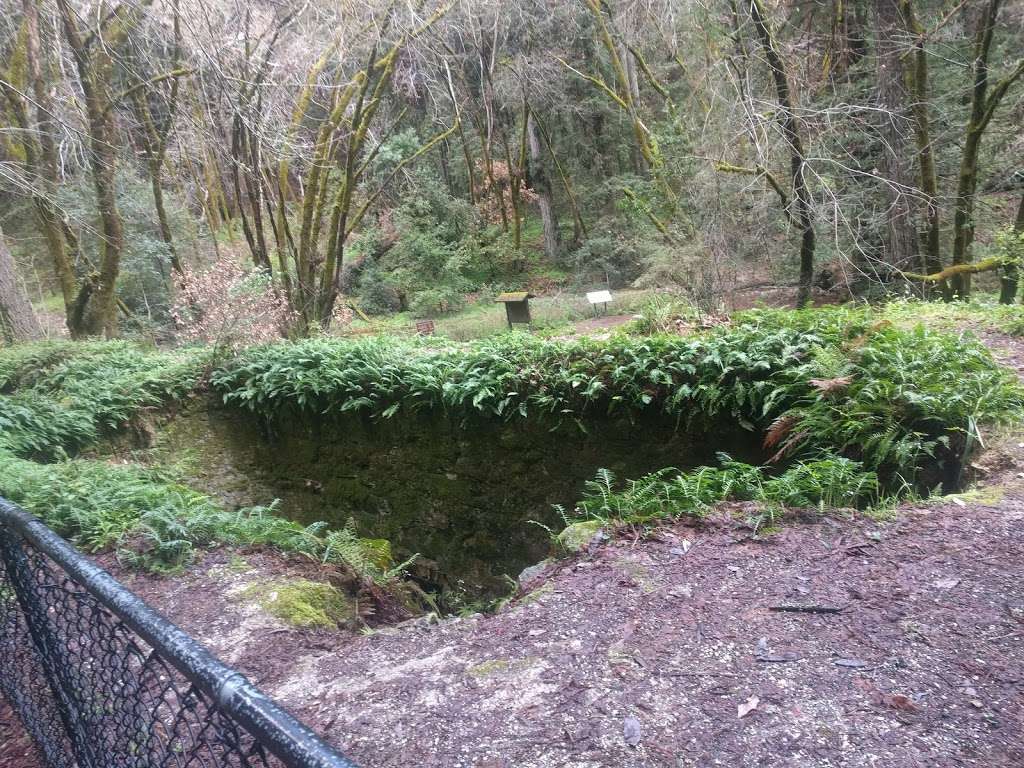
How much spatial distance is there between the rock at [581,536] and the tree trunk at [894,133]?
782cm

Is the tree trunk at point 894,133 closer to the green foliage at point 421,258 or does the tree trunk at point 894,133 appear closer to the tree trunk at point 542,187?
the green foliage at point 421,258

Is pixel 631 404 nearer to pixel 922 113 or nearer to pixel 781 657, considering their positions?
pixel 781 657

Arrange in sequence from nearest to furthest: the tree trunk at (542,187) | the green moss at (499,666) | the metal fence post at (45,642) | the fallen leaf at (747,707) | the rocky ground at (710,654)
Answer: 1. the metal fence post at (45,642)
2. the rocky ground at (710,654)
3. the fallen leaf at (747,707)
4. the green moss at (499,666)
5. the tree trunk at (542,187)

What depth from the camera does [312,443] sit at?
6562mm

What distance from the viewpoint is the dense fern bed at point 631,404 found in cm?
392

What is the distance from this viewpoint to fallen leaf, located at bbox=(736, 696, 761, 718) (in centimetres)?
232

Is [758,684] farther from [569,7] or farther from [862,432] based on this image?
[569,7]

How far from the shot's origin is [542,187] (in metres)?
20.6

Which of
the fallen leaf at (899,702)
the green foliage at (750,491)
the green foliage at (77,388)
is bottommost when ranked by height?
the fallen leaf at (899,702)

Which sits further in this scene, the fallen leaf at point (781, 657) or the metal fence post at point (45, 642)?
the fallen leaf at point (781, 657)

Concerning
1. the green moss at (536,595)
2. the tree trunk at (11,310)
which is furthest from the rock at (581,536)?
the tree trunk at (11,310)

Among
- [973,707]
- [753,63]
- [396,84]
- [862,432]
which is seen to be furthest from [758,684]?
[396,84]

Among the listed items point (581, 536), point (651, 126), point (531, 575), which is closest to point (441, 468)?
point (531, 575)

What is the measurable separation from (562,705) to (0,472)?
4.25m
